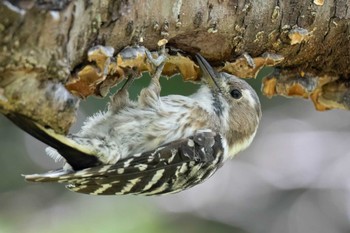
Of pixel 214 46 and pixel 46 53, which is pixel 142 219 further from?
pixel 46 53

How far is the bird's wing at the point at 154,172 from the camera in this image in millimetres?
3484

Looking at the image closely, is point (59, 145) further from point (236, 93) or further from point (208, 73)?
point (236, 93)

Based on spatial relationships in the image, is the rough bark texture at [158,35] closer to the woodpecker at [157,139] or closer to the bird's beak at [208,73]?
the bird's beak at [208,73]

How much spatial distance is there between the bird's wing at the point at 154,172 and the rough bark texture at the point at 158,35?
1.47 ft

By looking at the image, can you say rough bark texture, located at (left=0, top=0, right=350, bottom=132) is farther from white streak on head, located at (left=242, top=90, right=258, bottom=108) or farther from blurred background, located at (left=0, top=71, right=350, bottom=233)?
blurred background, located at (left=0, top=71, right=350, bottom=233)

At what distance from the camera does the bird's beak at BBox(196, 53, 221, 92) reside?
369 cm

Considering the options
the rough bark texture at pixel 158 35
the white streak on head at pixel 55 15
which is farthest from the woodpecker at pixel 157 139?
the white streak on head at pixel 55 15

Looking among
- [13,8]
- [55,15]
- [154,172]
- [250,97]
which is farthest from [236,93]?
[13,8]

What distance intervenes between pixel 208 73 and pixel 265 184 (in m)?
3.88

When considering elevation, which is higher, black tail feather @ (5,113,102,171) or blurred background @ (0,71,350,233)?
black tail feather @ (5,113,102,171)

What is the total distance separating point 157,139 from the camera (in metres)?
3.91

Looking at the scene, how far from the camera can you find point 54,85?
8.75ft

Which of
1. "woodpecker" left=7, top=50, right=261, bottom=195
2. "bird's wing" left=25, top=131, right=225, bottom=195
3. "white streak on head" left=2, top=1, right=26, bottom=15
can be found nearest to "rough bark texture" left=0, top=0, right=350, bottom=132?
"white streak on head" left=2, top=1, right=26, bottom=15

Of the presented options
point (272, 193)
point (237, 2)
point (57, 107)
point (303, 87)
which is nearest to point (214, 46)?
point (237, 2)
